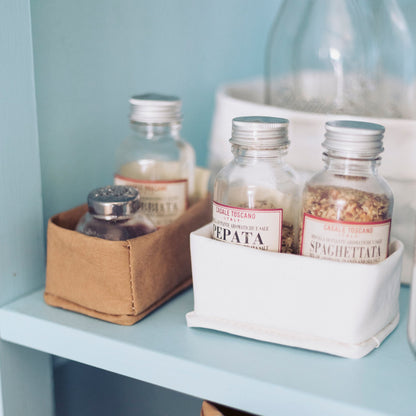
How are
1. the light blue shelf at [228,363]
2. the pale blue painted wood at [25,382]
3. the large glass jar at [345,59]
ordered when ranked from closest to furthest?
the light blue shelf at [228,363], the pale blue painted wood at [25,382], the large glass jar at [345,59]

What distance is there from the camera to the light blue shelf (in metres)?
0.36

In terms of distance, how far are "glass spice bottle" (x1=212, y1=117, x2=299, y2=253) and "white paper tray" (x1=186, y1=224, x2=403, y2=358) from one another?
0.02m

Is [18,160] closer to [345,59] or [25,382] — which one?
[25,382]

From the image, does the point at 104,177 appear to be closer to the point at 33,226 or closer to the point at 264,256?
the point at 33,226

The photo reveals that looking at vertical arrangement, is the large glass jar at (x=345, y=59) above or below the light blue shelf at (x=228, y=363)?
above

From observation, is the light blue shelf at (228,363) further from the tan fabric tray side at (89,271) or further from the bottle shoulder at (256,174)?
the bottle shoulder at (256,174)

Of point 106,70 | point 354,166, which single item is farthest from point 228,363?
point 106,70

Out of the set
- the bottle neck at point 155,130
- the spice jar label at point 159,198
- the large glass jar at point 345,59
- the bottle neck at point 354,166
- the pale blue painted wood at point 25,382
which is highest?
the large glass jar at point 345,59

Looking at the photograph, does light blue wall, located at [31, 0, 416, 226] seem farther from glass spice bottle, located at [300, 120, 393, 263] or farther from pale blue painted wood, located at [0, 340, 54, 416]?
glass spice bottle, located at [300, 120, 393, 263]

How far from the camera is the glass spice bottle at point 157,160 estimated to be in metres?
0.50

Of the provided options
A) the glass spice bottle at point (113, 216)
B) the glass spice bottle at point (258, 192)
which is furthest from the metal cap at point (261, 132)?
the glass spice bottle at point (113, 216)

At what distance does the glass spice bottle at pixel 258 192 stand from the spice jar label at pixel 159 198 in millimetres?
76

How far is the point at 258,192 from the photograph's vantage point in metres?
0.43

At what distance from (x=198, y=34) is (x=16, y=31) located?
1.07 ft
